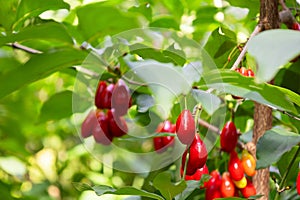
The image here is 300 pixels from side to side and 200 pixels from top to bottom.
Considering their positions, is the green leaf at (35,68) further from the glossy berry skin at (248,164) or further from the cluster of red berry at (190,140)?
the glossy berry skin at (248,164)

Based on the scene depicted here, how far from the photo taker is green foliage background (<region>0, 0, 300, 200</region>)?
21.6 inches

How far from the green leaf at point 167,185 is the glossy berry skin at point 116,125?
0.30 metres

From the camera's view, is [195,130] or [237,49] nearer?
[195,130]

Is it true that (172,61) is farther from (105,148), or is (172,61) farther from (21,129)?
(21,129)

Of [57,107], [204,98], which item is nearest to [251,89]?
[204,98]

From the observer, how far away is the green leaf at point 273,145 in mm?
627

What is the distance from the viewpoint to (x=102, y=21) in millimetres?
792

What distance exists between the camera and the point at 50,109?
99 cm

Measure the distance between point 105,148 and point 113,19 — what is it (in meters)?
0.31

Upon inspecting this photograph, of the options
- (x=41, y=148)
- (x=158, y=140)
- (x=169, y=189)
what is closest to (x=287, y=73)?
(x=158, y=140)

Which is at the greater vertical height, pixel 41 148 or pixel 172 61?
pixel 172 61

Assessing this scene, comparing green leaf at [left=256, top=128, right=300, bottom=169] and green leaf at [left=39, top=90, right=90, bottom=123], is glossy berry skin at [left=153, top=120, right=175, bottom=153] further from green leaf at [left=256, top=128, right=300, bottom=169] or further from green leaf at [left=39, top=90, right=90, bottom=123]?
green leaf at [left=39, top=90, right=90, bottom=123]

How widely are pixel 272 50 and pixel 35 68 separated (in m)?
0.36

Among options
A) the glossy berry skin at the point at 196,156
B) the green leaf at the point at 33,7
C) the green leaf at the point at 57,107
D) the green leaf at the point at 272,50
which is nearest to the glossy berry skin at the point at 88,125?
the green leaf at the point at 57,107
